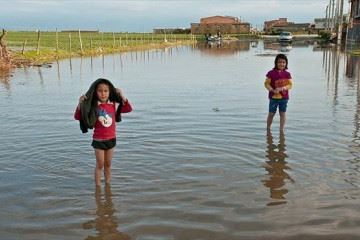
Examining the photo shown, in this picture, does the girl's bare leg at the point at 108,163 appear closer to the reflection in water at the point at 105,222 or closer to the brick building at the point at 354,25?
the reflection in water at the point at 105,222

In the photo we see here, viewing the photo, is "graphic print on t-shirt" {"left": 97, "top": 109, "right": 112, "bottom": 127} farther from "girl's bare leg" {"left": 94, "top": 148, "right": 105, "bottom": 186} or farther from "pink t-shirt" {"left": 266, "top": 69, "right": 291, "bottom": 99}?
"pink t-shirt" {"left": 266, "top": 69, "right": 291, "bottom": 99}

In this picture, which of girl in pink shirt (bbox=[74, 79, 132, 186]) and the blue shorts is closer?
girl in pink shirt (bbox=[74, 79, 132, 186])

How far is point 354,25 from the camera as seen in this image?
57.8m

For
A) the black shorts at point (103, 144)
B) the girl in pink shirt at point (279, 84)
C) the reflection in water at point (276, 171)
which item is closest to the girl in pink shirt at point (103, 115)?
the black shorts at point (103, 144)

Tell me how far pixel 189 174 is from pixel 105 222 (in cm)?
188

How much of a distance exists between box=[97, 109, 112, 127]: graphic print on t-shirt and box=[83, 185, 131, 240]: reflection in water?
896 mm

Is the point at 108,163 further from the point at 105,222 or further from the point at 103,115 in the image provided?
the point at 105,222

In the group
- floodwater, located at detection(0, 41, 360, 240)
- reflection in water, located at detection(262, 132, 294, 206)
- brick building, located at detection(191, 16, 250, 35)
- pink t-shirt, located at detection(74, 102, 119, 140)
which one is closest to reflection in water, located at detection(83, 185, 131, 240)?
floodwater, located at detection(0, 41, 360, 240)

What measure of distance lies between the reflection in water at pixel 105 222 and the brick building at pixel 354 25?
5050 cm

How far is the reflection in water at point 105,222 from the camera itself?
465cm

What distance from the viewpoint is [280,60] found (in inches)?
344

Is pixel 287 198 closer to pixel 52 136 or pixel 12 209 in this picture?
pixel 12 209

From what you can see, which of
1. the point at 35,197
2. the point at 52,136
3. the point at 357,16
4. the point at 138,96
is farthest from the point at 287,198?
the point at 357,16

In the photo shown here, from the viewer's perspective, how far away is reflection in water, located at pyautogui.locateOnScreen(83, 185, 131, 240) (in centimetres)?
465
